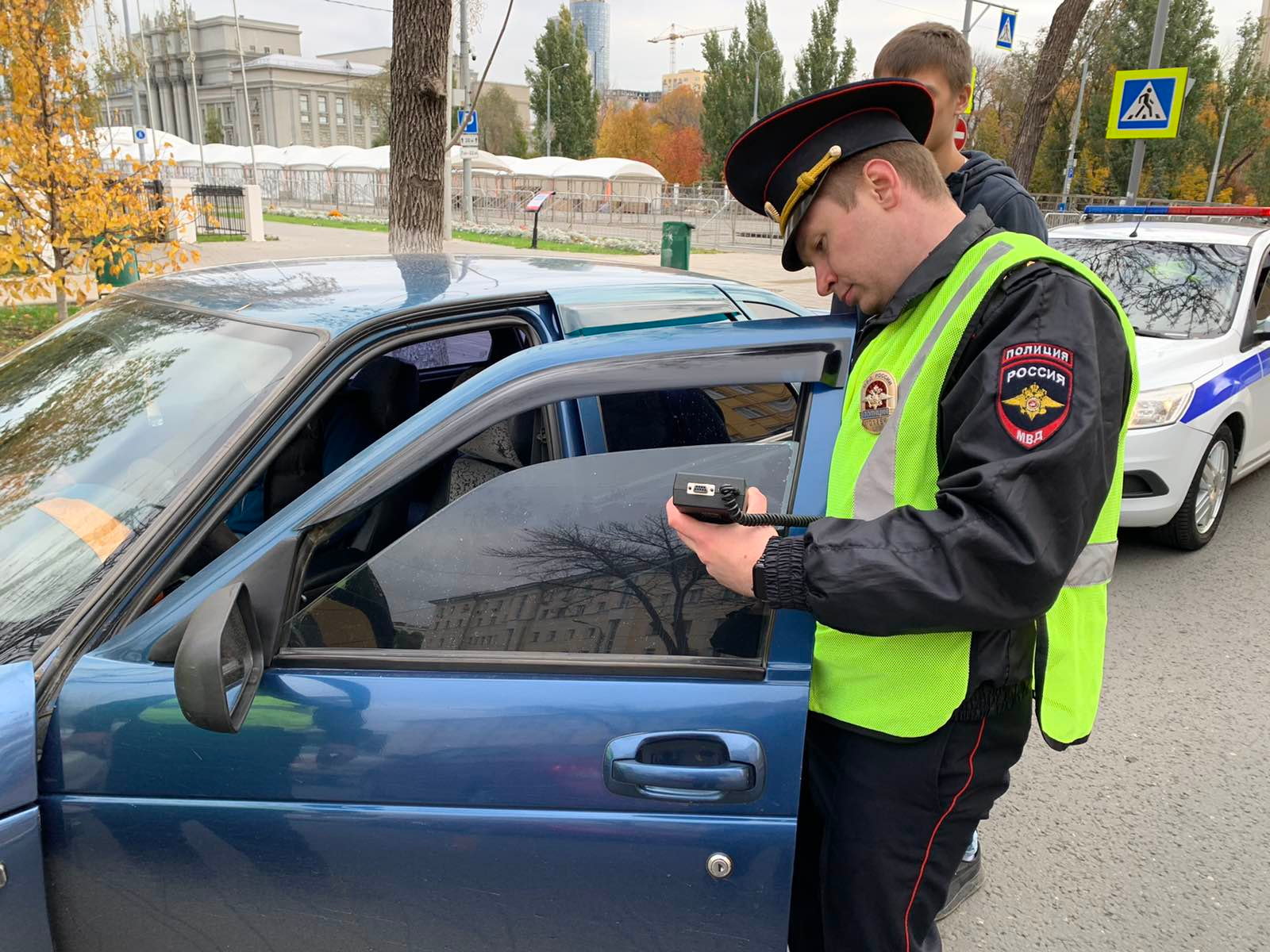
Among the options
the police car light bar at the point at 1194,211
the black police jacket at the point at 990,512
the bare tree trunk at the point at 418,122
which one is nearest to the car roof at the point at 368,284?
the black police jacket at the point at 990,512

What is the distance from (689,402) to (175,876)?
127cm

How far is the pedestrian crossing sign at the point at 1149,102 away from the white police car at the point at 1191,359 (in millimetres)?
4459

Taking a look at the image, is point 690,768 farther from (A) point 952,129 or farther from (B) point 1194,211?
(B) point 1194,211

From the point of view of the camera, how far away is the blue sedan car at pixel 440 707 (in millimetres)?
1438

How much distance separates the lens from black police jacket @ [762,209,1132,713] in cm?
124

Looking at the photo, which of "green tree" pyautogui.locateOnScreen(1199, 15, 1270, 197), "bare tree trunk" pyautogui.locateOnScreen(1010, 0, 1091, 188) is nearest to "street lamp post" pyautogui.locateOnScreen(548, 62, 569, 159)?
"green tree" pyautogui.locateOnScreen(1199, 15, 1270, 197)

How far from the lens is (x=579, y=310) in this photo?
2342mm

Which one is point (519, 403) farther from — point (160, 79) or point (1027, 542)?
point (160, 79)

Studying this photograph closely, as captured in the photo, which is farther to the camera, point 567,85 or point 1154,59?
point 567,85

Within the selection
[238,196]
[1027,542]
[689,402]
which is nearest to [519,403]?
[689,402]

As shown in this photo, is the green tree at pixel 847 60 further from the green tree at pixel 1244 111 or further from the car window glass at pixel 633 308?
the car window glass at pixel 633 308

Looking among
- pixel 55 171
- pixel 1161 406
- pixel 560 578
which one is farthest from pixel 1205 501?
pixel 55 171

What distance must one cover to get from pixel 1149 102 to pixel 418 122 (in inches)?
338

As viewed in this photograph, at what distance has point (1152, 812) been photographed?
9.78ft
